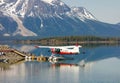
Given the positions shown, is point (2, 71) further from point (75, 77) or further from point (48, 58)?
point (48, 58)

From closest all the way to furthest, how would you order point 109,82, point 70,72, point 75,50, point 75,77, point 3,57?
1. point 109,82
2. point 75,77
3. point 70,72
4. point 3,57
5. point 75,50

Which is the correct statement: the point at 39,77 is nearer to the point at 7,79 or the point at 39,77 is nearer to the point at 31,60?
the point at 7,79

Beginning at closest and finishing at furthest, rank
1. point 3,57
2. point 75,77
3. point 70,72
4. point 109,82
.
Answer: point 109,82
point 75,77
point 70,72
point 3,57

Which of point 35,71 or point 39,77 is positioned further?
point 35,71

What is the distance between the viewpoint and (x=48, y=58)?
90.6m

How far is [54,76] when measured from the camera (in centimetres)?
6038

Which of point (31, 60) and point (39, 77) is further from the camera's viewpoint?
point (31, 60)

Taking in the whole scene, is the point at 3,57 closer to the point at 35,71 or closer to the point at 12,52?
the point at 12,52

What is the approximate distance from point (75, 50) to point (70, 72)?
31330 millimetres

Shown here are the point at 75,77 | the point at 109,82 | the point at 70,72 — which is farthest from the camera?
the point at 70,72

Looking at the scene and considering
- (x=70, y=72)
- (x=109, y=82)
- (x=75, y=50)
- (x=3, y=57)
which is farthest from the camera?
(x=75, y=50)

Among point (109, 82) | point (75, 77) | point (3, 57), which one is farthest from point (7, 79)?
point (3, 57)

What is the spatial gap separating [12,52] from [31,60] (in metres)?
5.47

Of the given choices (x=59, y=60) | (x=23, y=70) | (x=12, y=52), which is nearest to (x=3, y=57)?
(x=12, y=52)
